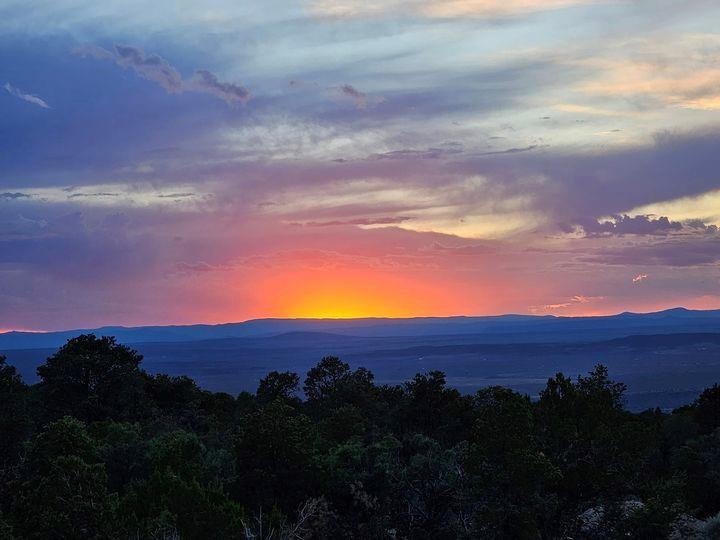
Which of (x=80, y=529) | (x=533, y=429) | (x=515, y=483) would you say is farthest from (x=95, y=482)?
(x=533, y=429)

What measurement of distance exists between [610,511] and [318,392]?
46730 mm

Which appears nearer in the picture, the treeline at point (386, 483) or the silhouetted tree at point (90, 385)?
the treeline at point (386, 483)

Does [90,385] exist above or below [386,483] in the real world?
above

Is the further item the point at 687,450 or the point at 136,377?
the point at 136,377

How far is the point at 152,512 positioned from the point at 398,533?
8.35 metres

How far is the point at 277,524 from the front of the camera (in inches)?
1045

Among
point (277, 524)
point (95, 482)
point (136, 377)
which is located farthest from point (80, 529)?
point (136, 377)

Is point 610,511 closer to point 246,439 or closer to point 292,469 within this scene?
point 292,469

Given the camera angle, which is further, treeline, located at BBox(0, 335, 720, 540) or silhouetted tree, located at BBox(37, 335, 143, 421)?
silhouetted tree, located at BBox(37, 335, 143, 421)

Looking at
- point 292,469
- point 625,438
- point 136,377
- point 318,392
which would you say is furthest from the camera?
point 318,392

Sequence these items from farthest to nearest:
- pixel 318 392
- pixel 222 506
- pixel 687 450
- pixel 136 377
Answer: pixel 318 392 → pixel 136 377 → pixel 687 450 → pixel 222 506

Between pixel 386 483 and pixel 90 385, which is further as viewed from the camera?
pixel 90 385

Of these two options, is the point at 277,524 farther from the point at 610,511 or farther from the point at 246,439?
the point at 610,511

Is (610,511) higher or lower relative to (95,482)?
lower
